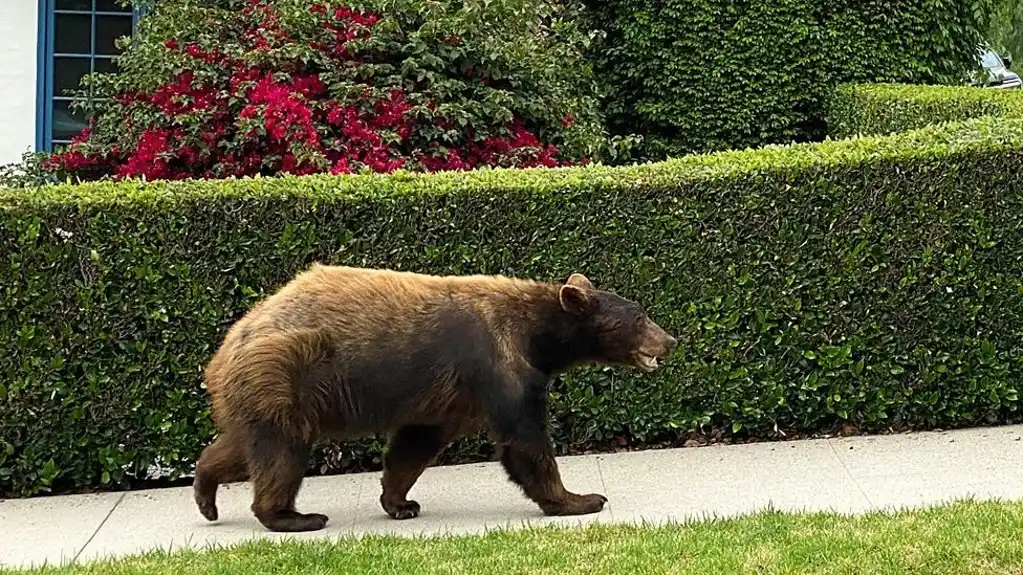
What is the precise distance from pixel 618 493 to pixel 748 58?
9019 mm

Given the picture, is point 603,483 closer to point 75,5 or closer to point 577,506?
point 577,506

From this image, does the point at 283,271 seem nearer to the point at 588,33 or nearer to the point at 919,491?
the point at 919,491

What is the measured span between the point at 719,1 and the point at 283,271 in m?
8.75

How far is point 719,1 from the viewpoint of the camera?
1509 cm

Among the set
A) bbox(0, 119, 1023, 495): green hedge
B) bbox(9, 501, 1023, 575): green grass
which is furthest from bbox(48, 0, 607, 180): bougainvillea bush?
bbox(9, 501, 1023, 575): green grass

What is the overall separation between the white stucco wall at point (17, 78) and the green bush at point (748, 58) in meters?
6.13

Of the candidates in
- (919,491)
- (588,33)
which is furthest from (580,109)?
(919,491)

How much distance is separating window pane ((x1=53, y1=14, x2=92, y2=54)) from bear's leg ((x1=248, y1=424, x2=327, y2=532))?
9.86 m

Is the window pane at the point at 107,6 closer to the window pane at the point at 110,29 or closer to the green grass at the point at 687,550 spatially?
the window pane at the point at 110,29

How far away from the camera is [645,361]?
677cm

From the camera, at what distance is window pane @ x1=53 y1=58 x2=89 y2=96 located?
14812mm

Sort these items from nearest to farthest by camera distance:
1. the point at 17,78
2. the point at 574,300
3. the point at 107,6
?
the point at 574,300, the point at 17,78, the point at 107,6

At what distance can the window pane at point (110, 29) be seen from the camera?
49.4ft

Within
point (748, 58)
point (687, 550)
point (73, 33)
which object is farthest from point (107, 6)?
point (687, 550)
